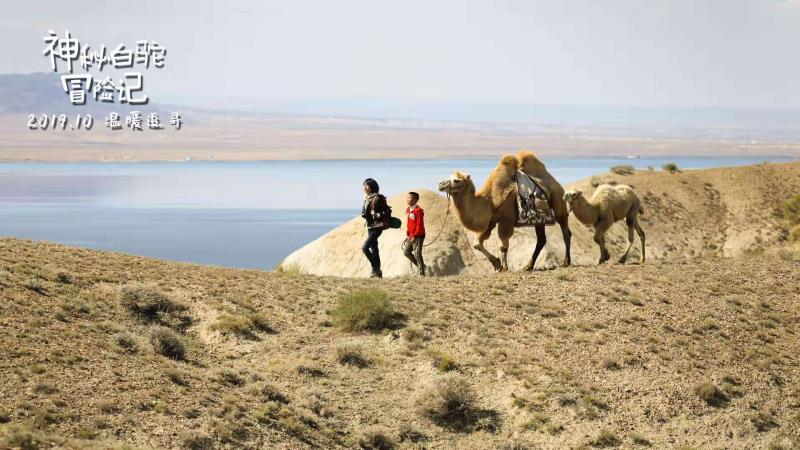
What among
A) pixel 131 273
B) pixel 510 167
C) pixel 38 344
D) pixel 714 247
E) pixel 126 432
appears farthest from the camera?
pixel 714 247

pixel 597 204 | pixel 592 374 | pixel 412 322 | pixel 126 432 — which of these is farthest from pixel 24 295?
pixel 597 204

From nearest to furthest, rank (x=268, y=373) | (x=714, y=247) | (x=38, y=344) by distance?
(x=38, y=344) → (x=268, y=373) → (x=714, y=247)

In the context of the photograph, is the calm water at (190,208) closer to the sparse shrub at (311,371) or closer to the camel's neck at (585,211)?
the camel's neck at (585,211)

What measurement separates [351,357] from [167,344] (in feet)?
10.4

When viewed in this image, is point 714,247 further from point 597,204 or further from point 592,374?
point 592,374

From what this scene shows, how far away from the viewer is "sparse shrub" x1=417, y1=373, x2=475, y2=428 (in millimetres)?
19266

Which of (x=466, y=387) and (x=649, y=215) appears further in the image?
(x=649, y=215)

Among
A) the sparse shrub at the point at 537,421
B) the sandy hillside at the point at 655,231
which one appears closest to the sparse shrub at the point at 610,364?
the sparse shrub at the point at 537,421

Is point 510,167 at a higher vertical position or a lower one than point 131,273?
higher

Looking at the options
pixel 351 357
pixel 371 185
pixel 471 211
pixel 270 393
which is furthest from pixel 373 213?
pixel 270 393

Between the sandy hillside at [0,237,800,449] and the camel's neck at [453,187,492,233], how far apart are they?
4.56 ft

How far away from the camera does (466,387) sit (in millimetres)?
19641

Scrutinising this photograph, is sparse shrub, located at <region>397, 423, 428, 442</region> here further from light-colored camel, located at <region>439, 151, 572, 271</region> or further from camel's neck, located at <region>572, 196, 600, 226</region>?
camel's neck, located at <region>572, 196, 600, 226</region>

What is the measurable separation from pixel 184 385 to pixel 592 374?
6996 mm
